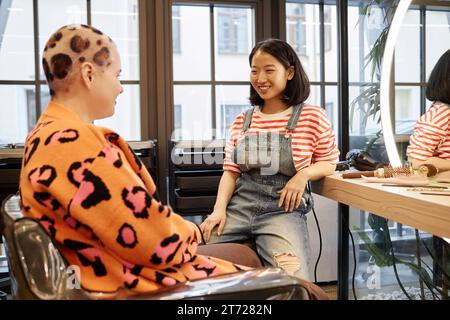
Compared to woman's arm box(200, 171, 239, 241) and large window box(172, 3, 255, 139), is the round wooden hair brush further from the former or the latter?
large window box(172, 3, 255, 139)

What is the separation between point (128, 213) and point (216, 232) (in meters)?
0.74

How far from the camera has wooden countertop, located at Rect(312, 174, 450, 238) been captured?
1079mm

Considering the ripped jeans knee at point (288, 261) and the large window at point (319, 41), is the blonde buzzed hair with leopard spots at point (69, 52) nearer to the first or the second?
the ripped jeans knee at point (288, 261)

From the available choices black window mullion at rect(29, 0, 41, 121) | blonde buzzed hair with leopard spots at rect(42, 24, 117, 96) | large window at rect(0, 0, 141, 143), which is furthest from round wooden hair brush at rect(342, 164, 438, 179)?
black window mullion at rect(29, 0, 41, 121)

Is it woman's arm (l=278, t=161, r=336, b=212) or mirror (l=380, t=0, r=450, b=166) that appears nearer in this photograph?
woman's arm (l=278, t=161, r=336, b=212)

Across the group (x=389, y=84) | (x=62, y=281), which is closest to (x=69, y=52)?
(x=62, y=281)

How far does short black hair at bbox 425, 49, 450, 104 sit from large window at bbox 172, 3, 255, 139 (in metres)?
1.31

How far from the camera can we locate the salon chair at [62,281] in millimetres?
801

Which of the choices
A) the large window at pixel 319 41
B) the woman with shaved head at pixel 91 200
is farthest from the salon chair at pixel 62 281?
the large window at pixel 319 41
